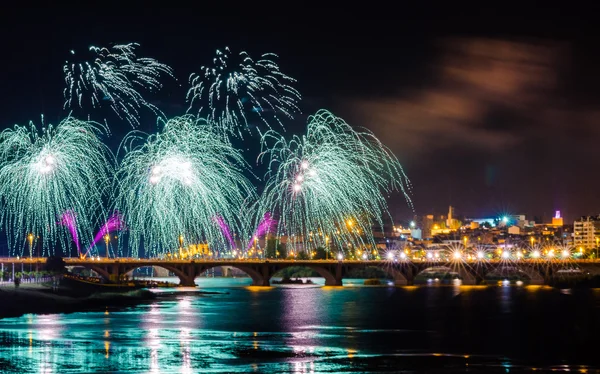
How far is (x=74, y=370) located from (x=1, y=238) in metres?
140

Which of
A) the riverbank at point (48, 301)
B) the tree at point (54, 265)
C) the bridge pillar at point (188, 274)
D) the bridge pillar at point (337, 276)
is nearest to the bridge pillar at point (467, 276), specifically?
the bridge pillar at point (337, 276)

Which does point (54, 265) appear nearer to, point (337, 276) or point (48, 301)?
point (48, 301)

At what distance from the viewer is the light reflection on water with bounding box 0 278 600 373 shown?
51438mm

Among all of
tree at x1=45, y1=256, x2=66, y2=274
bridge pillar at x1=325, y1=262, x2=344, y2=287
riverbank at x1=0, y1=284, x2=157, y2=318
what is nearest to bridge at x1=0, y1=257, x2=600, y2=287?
bridge pillar at x1=325, y1=262, x2=344, y2=287

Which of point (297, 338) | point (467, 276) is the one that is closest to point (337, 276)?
point (467, 276)

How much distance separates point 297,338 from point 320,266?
103816mm

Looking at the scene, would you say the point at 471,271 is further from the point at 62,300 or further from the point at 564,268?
the point at 62,300

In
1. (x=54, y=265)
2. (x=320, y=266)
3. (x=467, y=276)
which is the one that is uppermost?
(x=54, y=265)

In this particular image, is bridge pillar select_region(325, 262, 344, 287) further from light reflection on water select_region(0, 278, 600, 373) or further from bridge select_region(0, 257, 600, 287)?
light reflection on water select_region(0, 278, 600, 373)

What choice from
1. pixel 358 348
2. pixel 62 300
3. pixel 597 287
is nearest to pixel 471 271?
pixel 597 287

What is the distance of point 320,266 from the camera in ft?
563

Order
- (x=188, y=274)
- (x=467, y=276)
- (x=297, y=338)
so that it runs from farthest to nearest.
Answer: (x=467, y=276)
(x=188, y=274)
(x=297, y=338)

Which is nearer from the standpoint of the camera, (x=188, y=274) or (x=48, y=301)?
(x=48, y=301)

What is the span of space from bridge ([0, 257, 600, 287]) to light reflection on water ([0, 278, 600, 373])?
4496 cm
